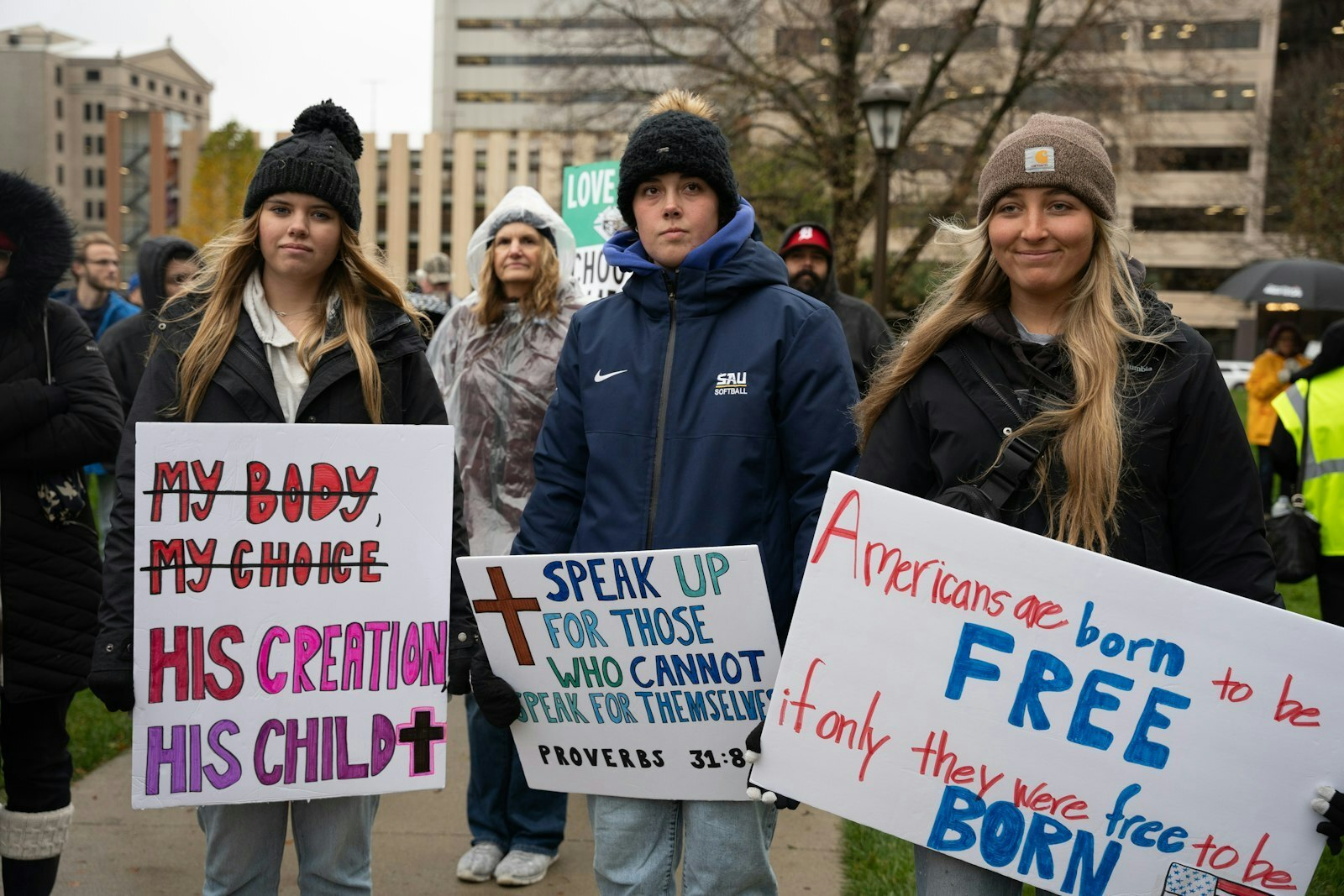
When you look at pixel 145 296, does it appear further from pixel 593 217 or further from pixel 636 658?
pixel 636 658

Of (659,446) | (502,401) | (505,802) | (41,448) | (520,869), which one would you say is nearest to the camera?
(659,446)

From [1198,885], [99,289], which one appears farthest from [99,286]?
[1198,885]

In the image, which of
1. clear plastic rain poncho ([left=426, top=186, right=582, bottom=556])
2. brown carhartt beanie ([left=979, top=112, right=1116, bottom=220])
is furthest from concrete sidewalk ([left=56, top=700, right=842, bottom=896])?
brown carhartt beanie ([left=979, top=112, right=1116, bottom=220])

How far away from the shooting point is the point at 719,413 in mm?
2777

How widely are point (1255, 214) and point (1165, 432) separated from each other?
52706 millimetres

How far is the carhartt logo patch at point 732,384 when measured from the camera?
2781 millimetres

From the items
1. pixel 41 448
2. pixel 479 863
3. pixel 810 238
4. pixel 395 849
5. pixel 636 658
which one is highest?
pixel 810 238

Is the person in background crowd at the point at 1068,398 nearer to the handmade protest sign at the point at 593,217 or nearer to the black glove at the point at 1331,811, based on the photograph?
the black glove at the point at 1331,811

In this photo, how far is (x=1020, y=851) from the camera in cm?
227

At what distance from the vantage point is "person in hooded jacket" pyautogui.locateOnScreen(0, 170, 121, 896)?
3354 mm

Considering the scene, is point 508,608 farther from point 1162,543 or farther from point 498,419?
point 498,419

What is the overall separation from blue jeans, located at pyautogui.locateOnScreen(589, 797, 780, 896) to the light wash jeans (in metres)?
0.46

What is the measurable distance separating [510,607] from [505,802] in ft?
5.80

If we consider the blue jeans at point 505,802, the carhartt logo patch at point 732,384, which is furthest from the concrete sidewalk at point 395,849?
the carhartt logo patch at point 732,384
